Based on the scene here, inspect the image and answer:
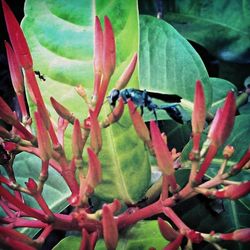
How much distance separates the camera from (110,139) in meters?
0.88

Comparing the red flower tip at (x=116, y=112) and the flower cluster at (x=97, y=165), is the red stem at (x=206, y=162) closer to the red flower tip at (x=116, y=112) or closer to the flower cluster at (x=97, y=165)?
the flower cluster at (x=97, y=165)

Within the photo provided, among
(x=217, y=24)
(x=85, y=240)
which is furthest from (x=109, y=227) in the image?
(x=217, y=24)

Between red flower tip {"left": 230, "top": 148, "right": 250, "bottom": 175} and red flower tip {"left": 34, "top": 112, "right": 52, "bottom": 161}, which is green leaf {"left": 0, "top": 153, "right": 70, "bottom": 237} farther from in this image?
red flower tip {"left": 230, "top": 148, "right": 250, "bottom": 175}

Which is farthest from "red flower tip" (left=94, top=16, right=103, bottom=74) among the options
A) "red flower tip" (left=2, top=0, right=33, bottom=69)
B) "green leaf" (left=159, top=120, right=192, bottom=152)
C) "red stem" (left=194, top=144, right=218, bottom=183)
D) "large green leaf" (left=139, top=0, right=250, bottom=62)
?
"large green leaf" (left=139, top=0, right=250, bottom=62)

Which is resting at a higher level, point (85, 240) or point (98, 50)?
point (98, 50)

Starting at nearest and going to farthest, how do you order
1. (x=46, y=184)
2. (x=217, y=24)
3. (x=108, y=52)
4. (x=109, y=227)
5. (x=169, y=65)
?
(x=109, y=227), (x=108, y=52), (x=46, y=184), (x=169, y=65), (x=217, y=24)

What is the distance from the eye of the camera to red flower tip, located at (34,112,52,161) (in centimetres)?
67

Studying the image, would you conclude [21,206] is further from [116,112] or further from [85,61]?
[85,61]

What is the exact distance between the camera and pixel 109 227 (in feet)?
2.04

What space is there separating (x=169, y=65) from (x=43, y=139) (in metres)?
0.49

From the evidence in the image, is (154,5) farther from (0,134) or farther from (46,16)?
(0,134)

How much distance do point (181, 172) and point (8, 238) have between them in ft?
1.22

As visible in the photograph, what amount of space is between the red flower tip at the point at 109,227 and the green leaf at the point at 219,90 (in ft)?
1.82

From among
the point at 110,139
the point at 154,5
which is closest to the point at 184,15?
the point at 154,5
